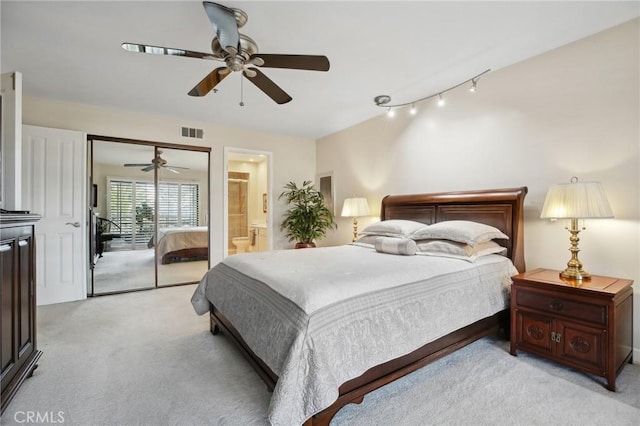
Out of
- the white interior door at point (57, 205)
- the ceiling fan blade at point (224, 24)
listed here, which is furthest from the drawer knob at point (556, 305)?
the white interior door at point (57, 205)

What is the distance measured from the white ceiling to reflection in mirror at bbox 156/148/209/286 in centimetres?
115

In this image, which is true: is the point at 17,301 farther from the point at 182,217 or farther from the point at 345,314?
the point at 182,217

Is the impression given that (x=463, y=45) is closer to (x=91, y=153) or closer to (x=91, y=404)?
(x=91, y=404)

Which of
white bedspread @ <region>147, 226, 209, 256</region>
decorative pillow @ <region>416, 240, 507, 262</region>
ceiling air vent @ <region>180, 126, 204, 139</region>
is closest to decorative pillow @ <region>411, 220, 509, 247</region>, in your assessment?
decorative pillow @ <region>416, 240, 507, 262</region>

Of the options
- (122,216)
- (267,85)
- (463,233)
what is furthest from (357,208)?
(122,216)

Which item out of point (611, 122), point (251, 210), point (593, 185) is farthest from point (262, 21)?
point (251, 210)

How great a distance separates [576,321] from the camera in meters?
2.07

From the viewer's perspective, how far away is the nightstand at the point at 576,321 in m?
1.94

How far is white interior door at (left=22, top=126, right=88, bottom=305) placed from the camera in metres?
3.59

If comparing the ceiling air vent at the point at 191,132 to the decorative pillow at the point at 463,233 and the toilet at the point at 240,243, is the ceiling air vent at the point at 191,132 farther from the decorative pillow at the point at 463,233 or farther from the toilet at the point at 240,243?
the decorative pillow at the point at 463,233

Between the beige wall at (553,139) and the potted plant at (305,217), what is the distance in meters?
1.75

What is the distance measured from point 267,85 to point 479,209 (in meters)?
2.44

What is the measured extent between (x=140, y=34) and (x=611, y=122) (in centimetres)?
391

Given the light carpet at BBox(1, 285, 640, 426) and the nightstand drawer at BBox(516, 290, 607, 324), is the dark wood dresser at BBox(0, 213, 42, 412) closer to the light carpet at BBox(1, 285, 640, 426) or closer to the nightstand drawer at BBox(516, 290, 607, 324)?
the light carpet at BBox(1, 285, 640, 426)
